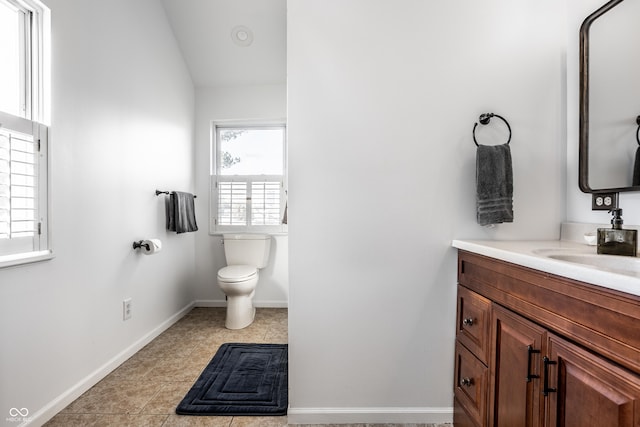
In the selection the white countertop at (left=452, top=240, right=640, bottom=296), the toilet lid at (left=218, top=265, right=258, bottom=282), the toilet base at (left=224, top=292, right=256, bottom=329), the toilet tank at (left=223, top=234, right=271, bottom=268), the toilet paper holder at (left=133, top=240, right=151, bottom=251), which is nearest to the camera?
the white countertop at (left=452, top=240, right=640, bottom=296)

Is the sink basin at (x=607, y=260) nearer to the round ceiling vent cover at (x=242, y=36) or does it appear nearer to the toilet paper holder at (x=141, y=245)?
the toilet paper holder at (x=141, y=245)

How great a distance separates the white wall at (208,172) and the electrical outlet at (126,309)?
3.29ft

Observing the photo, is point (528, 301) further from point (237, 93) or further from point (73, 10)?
point (237, 93)

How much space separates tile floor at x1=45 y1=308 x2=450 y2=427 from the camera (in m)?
1.38

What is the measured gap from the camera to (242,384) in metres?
1.66

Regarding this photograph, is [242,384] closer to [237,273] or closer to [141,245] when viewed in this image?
[237,273]

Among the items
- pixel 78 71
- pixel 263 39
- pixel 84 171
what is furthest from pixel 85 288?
pixel 263 39

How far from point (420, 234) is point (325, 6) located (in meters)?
1.20

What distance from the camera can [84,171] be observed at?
1.61 metres

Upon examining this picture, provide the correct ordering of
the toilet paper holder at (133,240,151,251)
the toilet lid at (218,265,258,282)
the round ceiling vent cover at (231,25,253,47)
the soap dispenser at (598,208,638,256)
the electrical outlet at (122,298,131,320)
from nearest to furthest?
the soap dispenser at (598,208,638,256), the electrical outlet at (122,298,131,320), the toilet paper holder at (133,240,151,251), the toilet lid at (218,265,258,282), the round ceiling vent cover at (231,25,253,47)

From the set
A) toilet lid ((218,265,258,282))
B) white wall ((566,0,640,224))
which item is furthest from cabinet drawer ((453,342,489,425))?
toilet lid ((218,265,258,282))

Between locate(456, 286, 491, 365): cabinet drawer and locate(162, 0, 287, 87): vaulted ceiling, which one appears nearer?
locate(456, 286, 491, 365): cabinet drawer

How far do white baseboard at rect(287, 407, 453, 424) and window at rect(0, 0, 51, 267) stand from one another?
1.48 m

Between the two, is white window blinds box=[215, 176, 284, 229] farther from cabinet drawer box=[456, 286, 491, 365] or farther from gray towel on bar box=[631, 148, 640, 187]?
gray towel on bar box=[631, 148, 640, 187]
